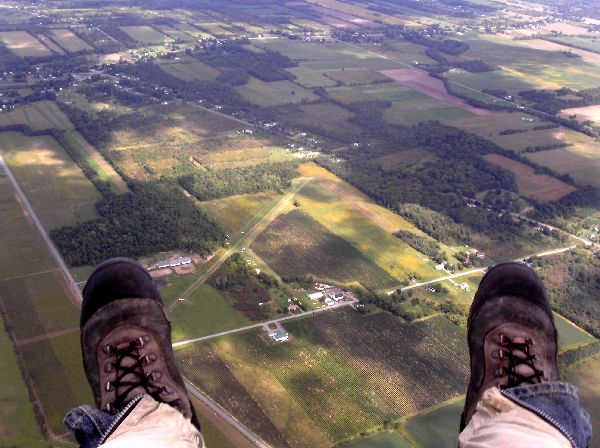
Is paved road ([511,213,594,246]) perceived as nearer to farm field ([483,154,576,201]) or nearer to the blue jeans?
farm field ([483,154,576,201])

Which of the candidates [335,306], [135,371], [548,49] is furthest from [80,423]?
[548,49]

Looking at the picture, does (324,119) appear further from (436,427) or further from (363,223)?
(436,427)

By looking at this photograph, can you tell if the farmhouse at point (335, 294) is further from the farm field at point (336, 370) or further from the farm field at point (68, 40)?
the farm field at point (68, 40)

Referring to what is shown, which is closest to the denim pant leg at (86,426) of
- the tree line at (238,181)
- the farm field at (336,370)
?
the farm field at (336,370)

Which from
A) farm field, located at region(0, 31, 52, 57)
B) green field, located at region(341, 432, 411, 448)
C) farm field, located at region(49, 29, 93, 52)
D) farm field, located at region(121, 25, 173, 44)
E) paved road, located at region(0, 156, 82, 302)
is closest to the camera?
green field, located at region(341, 432, 411, 448)

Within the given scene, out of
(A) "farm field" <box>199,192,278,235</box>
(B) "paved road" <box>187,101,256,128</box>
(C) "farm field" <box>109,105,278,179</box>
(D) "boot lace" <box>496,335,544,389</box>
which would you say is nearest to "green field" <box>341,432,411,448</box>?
(A) "farm field" <box>199,192,278,235</box>

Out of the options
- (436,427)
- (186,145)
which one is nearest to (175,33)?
(186,145)
